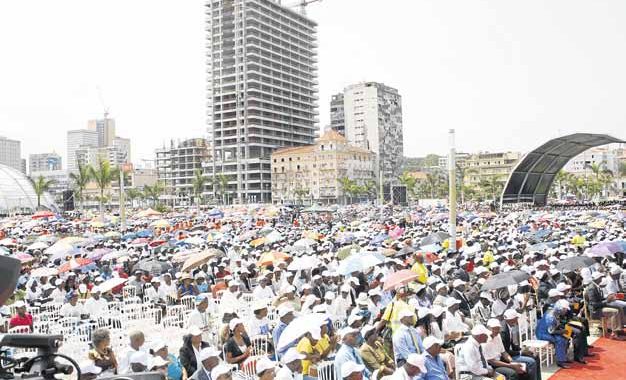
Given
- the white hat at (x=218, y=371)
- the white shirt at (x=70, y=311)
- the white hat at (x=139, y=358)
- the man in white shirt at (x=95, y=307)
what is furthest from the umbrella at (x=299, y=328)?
the white shirt at (x=70, y=311)

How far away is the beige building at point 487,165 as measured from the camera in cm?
13512

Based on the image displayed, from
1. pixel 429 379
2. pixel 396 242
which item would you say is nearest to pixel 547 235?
pixel 396 242

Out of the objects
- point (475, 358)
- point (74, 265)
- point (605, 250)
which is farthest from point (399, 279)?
point (74, 265)

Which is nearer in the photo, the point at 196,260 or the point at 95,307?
the point at 95,307

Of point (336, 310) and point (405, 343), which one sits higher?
point (405, 343)

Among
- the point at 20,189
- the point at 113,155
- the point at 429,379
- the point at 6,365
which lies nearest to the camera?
the point at 6,365

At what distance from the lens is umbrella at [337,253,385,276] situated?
39.6 ft

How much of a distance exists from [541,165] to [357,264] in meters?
47.9

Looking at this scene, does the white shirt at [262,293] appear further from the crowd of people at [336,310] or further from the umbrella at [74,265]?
the umbrella at [74,265]

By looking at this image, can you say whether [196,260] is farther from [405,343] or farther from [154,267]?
[405,343]

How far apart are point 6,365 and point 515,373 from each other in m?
6.47

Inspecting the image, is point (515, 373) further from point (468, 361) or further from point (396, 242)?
point (396, 242)

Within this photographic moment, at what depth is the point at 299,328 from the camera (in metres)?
6.90

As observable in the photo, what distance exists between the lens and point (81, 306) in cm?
1053
